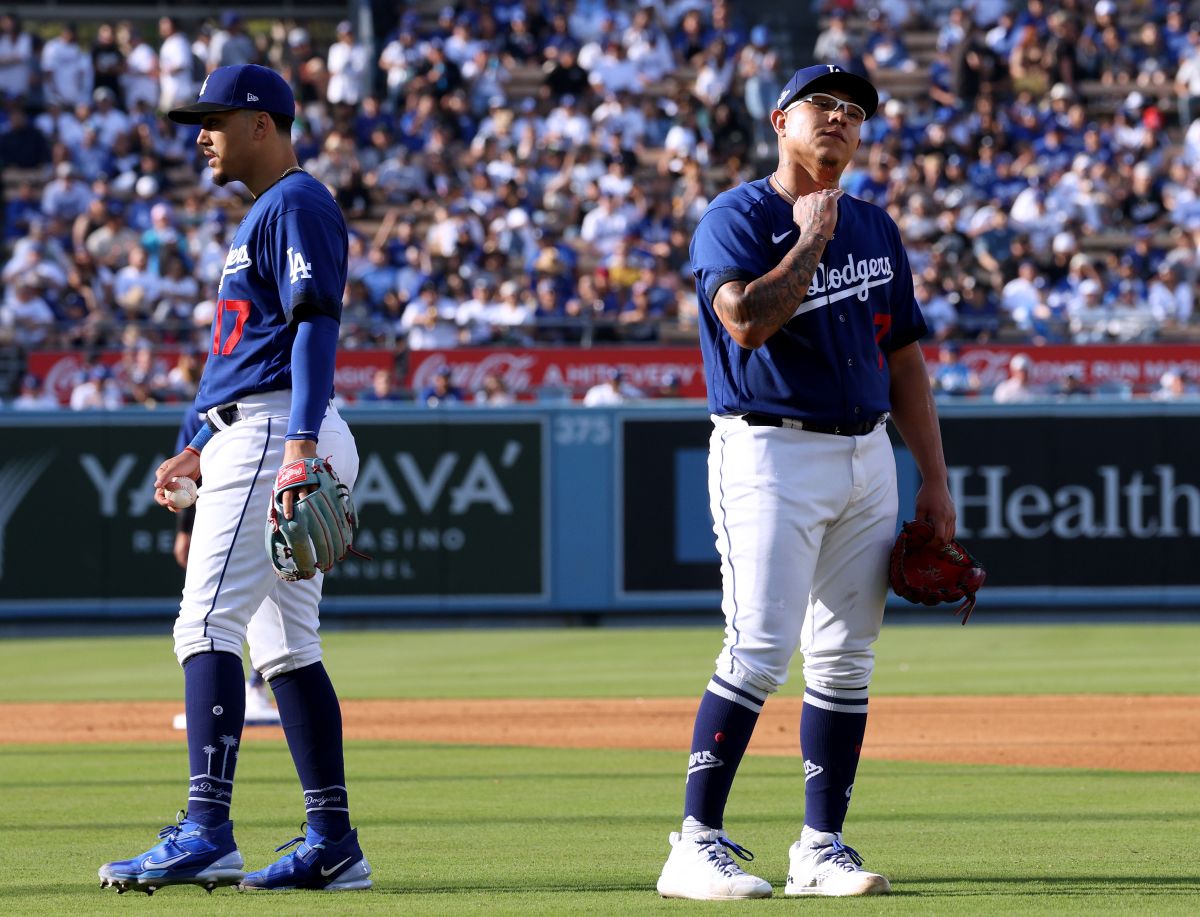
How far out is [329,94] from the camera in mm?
24562

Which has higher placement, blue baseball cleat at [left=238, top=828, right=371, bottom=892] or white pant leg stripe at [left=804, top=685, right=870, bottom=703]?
white pant leg stripe at [left=804, top=685, right=870, bottom=703]

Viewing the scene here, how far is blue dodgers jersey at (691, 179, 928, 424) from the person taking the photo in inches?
188

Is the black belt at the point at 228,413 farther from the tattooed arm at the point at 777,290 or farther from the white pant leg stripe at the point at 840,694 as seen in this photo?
the white pant leg stripe at the point at 840,694

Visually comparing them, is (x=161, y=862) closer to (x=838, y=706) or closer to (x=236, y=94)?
(x=838, y=706)

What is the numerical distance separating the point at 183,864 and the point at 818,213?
222 cm

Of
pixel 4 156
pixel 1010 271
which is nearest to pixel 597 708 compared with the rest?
pixel 1010 271

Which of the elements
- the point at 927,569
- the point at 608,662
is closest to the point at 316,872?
the point at 927,569

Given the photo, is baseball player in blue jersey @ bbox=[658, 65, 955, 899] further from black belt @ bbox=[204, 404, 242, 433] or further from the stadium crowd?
the stadium crowd

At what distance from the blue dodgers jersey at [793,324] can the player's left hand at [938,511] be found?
31 cm

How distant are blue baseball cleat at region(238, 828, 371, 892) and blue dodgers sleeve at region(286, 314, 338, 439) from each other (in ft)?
3.50

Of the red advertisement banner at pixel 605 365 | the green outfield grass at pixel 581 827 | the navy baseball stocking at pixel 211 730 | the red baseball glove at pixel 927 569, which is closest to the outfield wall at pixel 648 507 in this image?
the red advertisement banner at pixel 605 365

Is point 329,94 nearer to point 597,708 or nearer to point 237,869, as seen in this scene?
point 597,708

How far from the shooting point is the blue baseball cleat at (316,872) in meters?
4.86

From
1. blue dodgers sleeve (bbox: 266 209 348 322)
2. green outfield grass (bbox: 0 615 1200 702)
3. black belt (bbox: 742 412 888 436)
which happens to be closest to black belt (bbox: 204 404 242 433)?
blue dodgers sleeve (bbox: 266 209 348 322)
